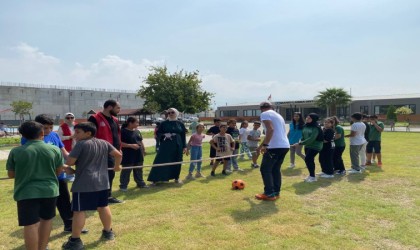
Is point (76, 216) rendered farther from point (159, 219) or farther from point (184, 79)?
point (184, 79)

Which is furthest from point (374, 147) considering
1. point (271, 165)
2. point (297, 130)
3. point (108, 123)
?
point (108, 123)

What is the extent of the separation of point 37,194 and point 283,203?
412 cm

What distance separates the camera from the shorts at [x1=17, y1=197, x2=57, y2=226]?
3.52 metres

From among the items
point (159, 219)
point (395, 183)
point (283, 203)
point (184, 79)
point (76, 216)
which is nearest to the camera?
point (76, 216)

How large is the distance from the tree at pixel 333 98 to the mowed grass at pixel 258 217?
41.4 m

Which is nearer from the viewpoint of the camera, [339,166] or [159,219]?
[159,219]

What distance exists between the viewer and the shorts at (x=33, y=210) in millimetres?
3516

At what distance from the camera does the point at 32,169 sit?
11.5ft

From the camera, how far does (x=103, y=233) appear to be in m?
4.48

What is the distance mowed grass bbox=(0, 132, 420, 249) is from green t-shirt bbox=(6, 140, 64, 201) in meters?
1.09

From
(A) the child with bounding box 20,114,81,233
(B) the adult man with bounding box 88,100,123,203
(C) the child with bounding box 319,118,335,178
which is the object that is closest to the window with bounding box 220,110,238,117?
(C) the child with bounding box 319,118,335,178

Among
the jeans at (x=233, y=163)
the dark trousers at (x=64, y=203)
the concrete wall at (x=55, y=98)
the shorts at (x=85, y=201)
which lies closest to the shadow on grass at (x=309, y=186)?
the jeans at (x=233, y=163)

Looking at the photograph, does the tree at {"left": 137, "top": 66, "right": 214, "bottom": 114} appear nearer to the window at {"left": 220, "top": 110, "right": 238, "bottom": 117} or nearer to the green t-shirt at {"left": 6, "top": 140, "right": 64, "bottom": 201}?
the green t-shirt at {"left": 6, "top": 140, "right": 64, "bottom": 201}

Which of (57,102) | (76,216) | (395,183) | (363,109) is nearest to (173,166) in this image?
(76,216)
